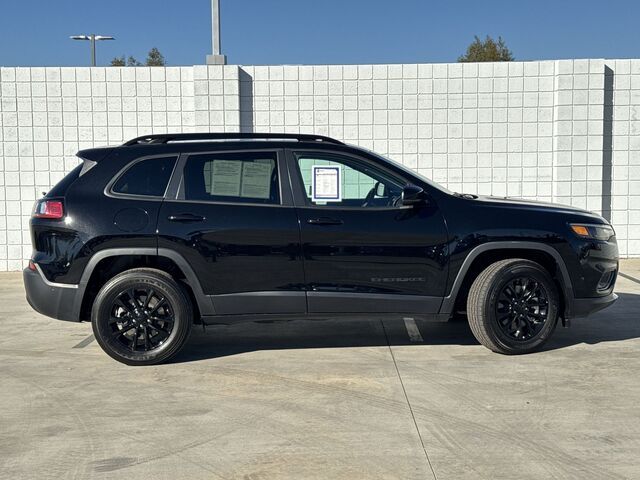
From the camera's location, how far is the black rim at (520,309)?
5.77 meters

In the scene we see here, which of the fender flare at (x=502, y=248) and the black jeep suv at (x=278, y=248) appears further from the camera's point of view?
the fender flare at (x=502, y=248)

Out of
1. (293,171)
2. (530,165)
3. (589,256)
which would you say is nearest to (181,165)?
(293,171)

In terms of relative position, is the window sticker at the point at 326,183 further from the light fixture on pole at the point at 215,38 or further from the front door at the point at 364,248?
the light fixture on pole at the point at 215,38

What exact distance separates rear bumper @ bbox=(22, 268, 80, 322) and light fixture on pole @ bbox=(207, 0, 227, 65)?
584 cm

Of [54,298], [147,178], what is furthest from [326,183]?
[54,298]

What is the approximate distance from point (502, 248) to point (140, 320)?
2992mm

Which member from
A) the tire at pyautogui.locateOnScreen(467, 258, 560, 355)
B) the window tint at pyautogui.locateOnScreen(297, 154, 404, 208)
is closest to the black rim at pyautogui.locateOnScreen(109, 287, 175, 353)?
the window tint at pyautogui.locateOnScreen(297, 154, 404, 208)

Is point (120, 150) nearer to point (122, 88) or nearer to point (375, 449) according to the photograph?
point (375, 449)

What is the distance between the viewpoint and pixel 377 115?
426 inches

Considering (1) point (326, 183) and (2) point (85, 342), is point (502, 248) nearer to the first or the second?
(1) point (326, 183)

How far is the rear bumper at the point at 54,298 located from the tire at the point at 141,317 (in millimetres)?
176

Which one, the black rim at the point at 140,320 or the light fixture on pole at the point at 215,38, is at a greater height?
the light fixture on pole at the point at 215,38

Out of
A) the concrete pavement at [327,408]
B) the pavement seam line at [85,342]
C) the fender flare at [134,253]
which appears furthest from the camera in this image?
the pavement seam line at [85,342]

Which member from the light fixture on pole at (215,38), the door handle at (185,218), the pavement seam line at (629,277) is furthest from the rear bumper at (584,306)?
the light fixture on pole at (215,38)
